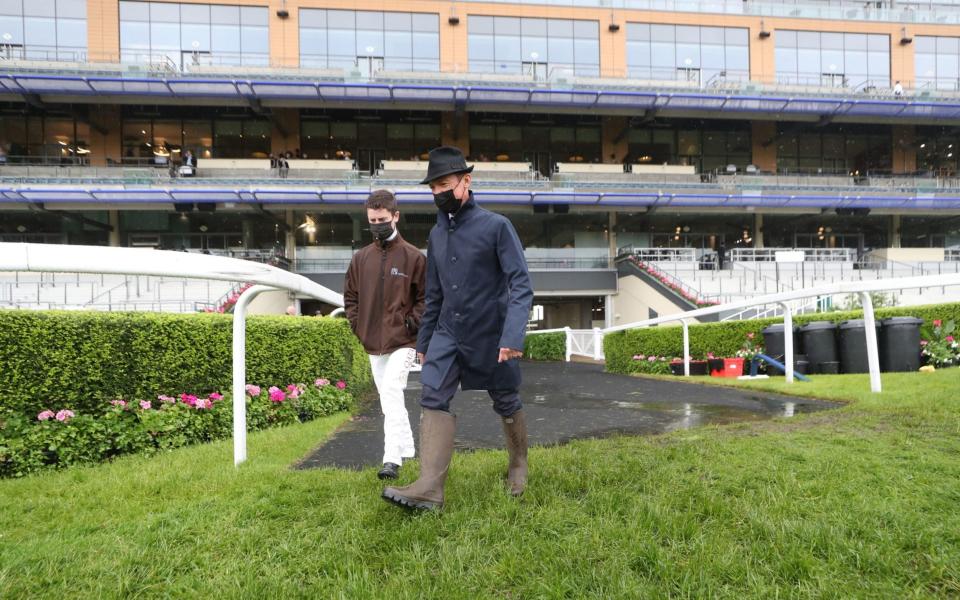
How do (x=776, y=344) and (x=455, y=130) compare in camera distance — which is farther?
(x=455, y=130)

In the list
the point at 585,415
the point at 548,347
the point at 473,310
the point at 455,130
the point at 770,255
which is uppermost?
the point at 455,130

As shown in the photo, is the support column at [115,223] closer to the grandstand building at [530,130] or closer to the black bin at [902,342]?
the grandstand building at [530,130]

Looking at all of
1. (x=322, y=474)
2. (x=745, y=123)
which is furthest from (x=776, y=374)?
(x=745, y=123)

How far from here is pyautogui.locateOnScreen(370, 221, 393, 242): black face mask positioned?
3.75m

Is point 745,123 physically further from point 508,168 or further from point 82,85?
point 82,85

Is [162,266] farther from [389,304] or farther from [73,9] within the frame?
A: [73,9]

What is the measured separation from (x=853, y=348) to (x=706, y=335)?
3.81 metres

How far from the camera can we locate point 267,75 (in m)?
30.5

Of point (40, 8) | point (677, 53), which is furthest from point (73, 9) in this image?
point (677, 53)

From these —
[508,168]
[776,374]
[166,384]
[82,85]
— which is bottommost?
[776,374]

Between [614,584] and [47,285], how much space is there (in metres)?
20.3

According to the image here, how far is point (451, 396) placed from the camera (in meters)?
2.94

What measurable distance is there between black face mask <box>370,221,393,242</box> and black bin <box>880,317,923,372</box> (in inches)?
293

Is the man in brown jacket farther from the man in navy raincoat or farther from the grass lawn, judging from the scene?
the man in navy raincoat
